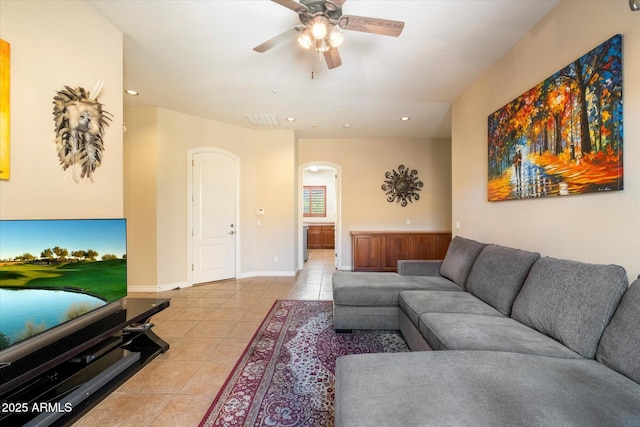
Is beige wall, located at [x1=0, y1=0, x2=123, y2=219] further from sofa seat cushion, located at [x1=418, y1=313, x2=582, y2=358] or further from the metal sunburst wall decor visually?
the metal sunburst wall decor

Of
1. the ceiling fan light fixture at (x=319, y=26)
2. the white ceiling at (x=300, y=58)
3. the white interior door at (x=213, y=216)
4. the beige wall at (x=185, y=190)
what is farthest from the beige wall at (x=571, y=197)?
the white interior door at (x=213, y=216)

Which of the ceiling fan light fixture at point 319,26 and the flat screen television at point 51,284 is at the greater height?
the ceiling fan light fixture at point 319,26

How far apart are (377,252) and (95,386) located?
14.7 ft

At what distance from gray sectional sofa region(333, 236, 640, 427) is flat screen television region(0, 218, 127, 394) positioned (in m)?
1.58

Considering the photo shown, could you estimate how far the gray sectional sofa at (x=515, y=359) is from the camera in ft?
3.10

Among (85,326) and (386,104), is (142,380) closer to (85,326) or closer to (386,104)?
(85,326)

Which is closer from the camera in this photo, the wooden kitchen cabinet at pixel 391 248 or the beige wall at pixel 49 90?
the beige wall at pixel 49 90

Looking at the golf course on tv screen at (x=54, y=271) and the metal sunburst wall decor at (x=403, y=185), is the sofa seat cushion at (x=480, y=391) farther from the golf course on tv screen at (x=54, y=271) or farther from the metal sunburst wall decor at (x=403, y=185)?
the metal sunburst wall decor at (x=403, y=185)

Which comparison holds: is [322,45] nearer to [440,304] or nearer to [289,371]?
[440,304]

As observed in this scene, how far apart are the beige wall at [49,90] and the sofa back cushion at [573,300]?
3.15 metres

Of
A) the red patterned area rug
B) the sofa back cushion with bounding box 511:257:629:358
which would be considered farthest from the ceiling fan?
the red patterned area rug

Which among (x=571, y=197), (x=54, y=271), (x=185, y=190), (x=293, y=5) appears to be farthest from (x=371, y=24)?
(x=185, y=190)

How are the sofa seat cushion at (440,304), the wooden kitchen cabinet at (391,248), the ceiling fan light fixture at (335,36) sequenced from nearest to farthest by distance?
the ceiling fan light fixture at (335,36)
the sofa seat cushion at (440,304)
the wooden kitchen cabinet at (391,248)

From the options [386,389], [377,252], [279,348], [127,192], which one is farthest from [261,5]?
[377,252]
